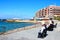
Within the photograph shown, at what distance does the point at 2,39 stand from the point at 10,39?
58cm

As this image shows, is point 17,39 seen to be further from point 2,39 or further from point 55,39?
point 55,39

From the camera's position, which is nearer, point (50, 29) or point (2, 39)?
point (2, 39)

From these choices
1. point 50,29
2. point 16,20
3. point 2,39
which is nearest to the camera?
point 2,39

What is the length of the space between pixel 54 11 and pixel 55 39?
5811 inches

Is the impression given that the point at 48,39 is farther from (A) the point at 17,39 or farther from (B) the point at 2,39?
(B) the point at 2,39

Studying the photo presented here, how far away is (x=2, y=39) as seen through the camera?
41.6ft

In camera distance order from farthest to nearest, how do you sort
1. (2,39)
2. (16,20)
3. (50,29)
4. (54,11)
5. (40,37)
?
(54,11), (16,20), (50,29), (40,37), (2,39)

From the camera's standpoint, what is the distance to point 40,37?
14.0 m

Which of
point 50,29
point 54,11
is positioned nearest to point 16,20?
point 54,11

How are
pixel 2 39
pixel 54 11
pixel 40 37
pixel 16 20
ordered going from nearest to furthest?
pixel 2 39 < pixel 40 37 < pixel 16 20 < pixel 54 11

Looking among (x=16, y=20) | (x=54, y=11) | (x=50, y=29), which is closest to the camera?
(x=50, y=29)

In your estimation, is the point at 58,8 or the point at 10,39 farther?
the point at 58,8

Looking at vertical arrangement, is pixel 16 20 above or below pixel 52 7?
below

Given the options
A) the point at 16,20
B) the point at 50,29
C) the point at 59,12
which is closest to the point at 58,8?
the point at 59,12
